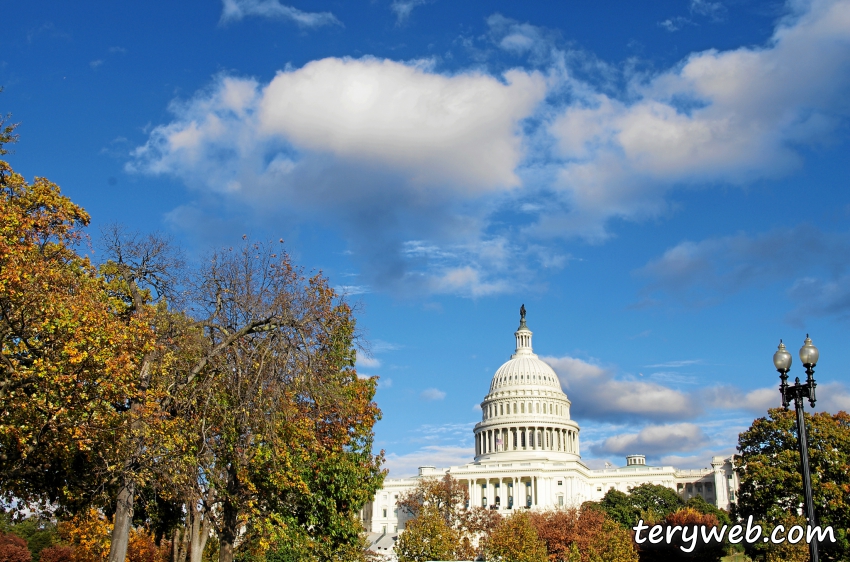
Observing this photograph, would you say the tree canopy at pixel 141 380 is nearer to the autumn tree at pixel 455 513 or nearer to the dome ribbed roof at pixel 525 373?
the autumn tree at pixel 455 513

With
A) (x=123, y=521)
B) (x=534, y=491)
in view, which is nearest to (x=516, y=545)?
(x=123, y=521)

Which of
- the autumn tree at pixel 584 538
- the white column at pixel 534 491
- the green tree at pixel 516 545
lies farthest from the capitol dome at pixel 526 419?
the green tree at pixel 516 545

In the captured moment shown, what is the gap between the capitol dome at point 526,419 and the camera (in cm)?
16812

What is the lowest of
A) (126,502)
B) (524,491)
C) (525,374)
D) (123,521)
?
(123,521)

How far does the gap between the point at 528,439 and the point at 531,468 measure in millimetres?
17558

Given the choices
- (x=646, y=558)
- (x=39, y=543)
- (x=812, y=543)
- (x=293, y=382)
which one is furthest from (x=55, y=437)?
(x=39, y=543)

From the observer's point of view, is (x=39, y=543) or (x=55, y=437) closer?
(x=55, y=437)

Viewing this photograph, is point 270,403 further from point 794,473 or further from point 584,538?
point 584,538

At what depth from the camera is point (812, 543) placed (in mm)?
20891

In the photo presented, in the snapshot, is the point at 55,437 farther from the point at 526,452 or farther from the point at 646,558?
the point at 526,452

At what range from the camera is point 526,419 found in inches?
6629

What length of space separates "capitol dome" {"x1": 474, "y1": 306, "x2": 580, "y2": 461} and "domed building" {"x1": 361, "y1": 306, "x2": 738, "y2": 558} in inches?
7.9

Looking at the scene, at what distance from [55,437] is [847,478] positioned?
52550mm

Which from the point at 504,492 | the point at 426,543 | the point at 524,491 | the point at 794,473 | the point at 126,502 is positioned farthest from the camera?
the point at 504,492
